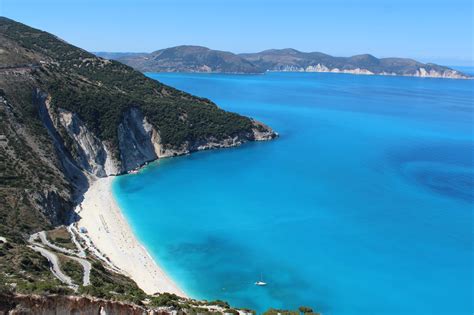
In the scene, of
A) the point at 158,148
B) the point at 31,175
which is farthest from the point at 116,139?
the point at 31,175

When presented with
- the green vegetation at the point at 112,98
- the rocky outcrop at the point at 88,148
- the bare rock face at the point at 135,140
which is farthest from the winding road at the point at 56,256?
the green vegetation at the point at 112,98

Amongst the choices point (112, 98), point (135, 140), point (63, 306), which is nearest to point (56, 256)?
point (63, 306)

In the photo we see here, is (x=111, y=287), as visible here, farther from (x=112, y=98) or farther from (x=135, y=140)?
(x=112, y=98)

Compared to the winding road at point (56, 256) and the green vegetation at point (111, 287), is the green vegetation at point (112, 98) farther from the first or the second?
the green vegetation at point (111, 287)

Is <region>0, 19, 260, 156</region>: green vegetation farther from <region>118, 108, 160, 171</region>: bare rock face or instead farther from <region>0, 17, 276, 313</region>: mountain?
<region>118, 108, 160, 171</region>: bare rock face

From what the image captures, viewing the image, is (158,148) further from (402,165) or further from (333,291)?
(333,291)

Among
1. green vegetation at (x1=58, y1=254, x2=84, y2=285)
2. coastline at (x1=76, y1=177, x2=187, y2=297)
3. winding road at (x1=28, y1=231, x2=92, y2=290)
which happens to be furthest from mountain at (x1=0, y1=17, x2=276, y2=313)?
coastline at (x1=76, y1=177, x2=187, y2=297)
